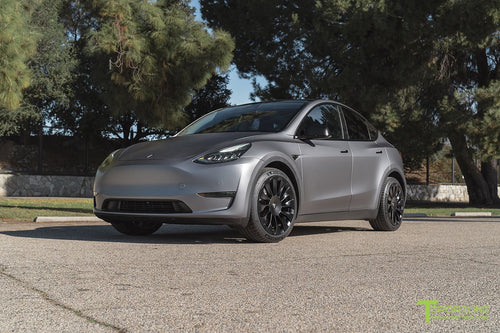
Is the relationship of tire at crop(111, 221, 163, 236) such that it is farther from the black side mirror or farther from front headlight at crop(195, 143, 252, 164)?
the black side mirror

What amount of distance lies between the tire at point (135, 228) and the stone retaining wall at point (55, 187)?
64.0 ft

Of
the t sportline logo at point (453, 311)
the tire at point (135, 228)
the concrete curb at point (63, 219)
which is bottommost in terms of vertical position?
the concrete curb at point (63, 219)

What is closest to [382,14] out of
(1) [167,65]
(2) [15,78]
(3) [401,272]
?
(1) [167,65]

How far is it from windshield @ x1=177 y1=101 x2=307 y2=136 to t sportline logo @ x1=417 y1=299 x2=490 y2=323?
391 centimetres

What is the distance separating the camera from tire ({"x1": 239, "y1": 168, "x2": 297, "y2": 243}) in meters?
6.49

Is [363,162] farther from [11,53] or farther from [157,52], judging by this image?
[157,52]

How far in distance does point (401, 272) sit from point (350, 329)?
1.95 m

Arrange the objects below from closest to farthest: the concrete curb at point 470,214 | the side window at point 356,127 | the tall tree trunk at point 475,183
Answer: the side window at point 356,127
the concrete curb at point 470,214
the tall tree trunk at point 475,183

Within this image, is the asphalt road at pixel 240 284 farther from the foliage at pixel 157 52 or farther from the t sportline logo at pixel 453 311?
the foliage at pixel 157 52

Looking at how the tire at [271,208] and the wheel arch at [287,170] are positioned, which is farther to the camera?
the wheel arch at [287,170]

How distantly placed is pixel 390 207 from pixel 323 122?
1.78 meters

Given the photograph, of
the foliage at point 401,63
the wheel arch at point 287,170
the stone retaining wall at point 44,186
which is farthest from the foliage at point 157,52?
the stone retaining wall at point 44,186

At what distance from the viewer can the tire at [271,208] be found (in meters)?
6.49

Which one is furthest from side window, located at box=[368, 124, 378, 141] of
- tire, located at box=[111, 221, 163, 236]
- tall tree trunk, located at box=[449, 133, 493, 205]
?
tall tree trunk, located at box=[449, 133, 493, 205]
